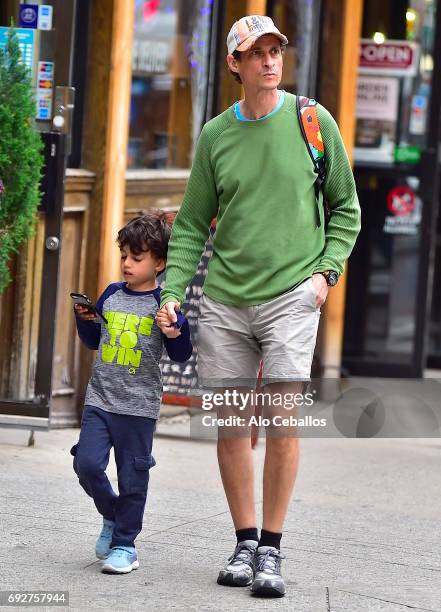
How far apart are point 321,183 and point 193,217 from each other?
18.1 inches

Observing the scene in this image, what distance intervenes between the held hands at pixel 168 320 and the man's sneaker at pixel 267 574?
30.5 inches

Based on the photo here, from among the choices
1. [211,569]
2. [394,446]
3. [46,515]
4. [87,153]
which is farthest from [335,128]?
[394,446]

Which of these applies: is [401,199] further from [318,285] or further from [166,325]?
[166,325]

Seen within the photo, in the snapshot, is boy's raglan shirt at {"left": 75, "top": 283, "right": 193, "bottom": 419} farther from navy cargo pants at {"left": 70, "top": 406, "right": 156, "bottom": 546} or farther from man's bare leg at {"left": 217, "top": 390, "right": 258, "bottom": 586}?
man's bare leg at {"left": 217, "top": 390, "right": 258, "bottom": 586}

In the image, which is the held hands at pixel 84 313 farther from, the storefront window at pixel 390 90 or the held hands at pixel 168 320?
the storefront window at pixel 390 90

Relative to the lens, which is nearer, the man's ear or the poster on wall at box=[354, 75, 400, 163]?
the man's ear

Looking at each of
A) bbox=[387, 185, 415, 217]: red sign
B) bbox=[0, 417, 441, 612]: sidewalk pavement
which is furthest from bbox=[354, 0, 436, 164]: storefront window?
bbox=[0, 417, 441, 612]: sidewalk pavement

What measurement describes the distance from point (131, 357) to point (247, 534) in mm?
720

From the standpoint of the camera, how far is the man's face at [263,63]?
4666mm

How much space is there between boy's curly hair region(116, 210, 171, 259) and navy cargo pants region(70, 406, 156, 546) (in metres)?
0.57

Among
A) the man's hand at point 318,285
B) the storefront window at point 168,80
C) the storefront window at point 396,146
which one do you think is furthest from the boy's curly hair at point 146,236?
the storefront window at point 396,146

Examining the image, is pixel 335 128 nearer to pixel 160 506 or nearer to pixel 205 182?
pixel 205 182

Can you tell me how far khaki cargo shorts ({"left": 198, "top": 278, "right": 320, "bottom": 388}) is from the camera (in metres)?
4.66

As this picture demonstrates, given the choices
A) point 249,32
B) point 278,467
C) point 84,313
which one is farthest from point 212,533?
point 249,32
